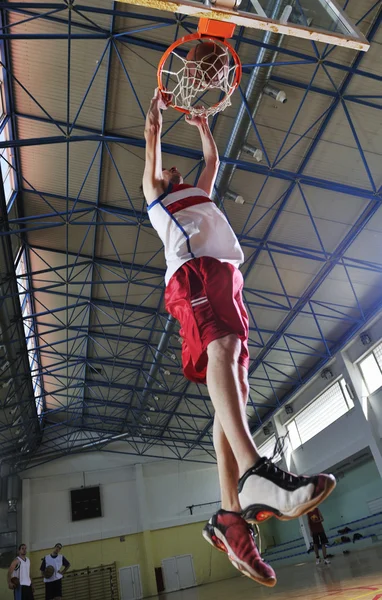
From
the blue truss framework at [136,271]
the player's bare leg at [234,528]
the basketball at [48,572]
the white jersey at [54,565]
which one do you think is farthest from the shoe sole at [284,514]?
the white jersey at [54,565]

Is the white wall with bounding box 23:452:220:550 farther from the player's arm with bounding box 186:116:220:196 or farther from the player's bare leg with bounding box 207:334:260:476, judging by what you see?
the player's bare leg with bounding box 207:334:260:476

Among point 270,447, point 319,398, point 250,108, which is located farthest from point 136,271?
point 270,447

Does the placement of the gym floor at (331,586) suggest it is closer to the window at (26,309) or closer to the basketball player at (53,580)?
the basketball player at (53,580)

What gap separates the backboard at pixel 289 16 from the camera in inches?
121

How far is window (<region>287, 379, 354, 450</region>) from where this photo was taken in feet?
59.3

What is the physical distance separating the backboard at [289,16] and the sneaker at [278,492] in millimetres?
2736

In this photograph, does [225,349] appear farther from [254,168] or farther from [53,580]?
[53,580]

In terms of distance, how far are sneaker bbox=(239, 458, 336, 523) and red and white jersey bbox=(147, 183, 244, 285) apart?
1.16m

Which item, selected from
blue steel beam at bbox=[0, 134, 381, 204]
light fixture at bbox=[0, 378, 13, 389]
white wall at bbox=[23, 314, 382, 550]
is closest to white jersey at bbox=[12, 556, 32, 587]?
light fixture at bbox=[0, 378, 13, 389]

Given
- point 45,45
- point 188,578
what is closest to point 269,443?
point 188,578

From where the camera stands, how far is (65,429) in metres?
28.1

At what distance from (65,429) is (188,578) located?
10922mm

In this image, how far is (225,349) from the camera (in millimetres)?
2201

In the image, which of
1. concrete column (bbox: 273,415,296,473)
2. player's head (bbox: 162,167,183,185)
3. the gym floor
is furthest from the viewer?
concrete column (bbox: 273,415,296,473)
